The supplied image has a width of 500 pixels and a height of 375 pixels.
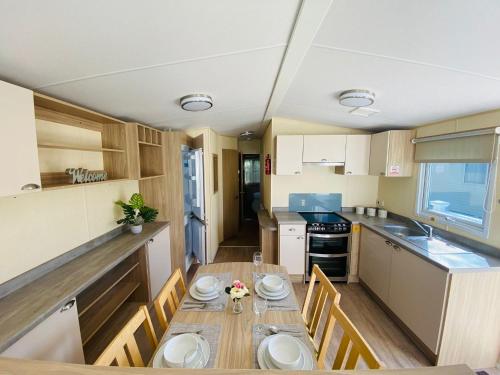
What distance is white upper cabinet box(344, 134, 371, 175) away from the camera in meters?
3.05

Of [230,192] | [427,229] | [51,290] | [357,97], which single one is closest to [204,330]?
[51,290]

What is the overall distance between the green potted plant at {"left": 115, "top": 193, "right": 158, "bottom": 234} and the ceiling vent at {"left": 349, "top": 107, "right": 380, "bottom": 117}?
2557 mm

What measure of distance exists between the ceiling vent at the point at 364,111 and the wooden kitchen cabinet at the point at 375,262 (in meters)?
1.38

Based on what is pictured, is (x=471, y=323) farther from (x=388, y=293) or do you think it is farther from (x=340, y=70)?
(x=340, y=70)

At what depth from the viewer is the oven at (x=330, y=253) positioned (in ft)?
9.47

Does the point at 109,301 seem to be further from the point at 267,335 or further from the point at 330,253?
the point at 330,253

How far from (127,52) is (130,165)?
1.32 m

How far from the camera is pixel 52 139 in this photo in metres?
1.69

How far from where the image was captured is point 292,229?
9.47ft

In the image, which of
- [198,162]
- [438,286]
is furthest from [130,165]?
[438,286]

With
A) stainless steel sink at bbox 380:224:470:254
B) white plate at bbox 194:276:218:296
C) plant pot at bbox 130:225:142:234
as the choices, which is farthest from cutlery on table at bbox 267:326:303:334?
plant pot at bbox 130:225:142:234

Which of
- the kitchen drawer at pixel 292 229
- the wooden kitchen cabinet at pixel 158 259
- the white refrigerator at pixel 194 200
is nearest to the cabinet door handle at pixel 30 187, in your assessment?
the wooden kitchen cabinet at pixel 158 259

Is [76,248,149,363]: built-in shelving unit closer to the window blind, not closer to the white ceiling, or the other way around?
the white ceiling

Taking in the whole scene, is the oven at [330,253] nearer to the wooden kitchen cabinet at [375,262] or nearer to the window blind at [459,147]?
the wooden kitchen cabinet at [375,262]
